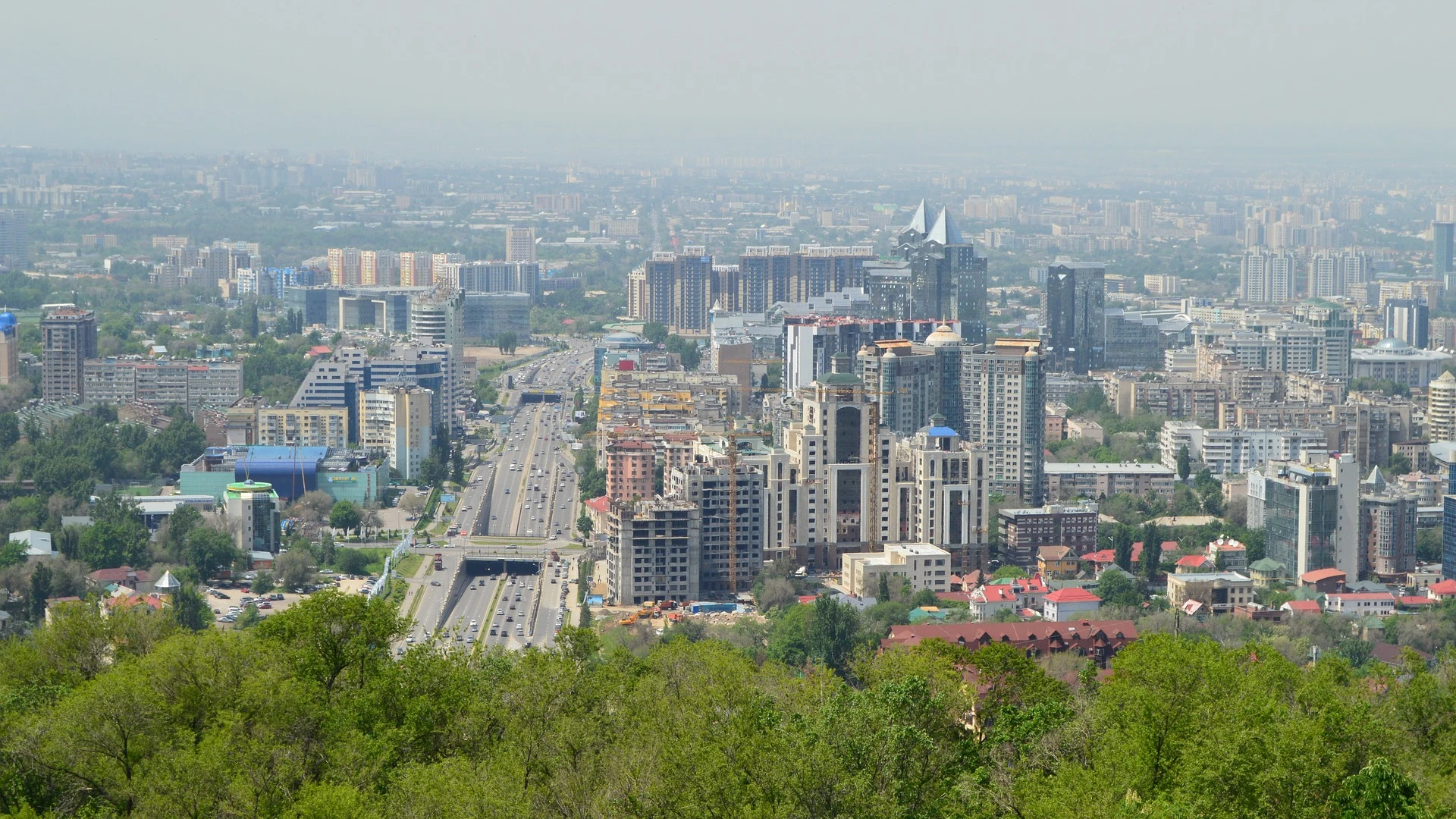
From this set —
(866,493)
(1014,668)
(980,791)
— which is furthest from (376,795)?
(866,493)

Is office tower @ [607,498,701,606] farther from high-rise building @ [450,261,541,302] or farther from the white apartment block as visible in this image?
high-rise building @ [450,261,541,302]

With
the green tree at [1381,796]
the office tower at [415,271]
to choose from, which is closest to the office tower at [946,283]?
the office tower at [415,271]

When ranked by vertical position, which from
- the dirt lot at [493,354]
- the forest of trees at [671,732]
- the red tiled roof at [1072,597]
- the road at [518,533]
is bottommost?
the road at [518,533]

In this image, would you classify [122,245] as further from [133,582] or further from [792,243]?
[133,582]

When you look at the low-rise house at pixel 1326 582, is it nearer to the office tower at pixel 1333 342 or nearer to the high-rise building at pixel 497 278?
the office tower at pixel 1333 342

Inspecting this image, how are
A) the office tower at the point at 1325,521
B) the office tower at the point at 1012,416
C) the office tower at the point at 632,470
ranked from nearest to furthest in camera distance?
the office tower at the point at 1325,521 → the office tower at the point at 632,470 → the office tower at the point at 1012,416

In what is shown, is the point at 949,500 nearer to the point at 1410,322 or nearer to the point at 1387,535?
the point at 1387,535
